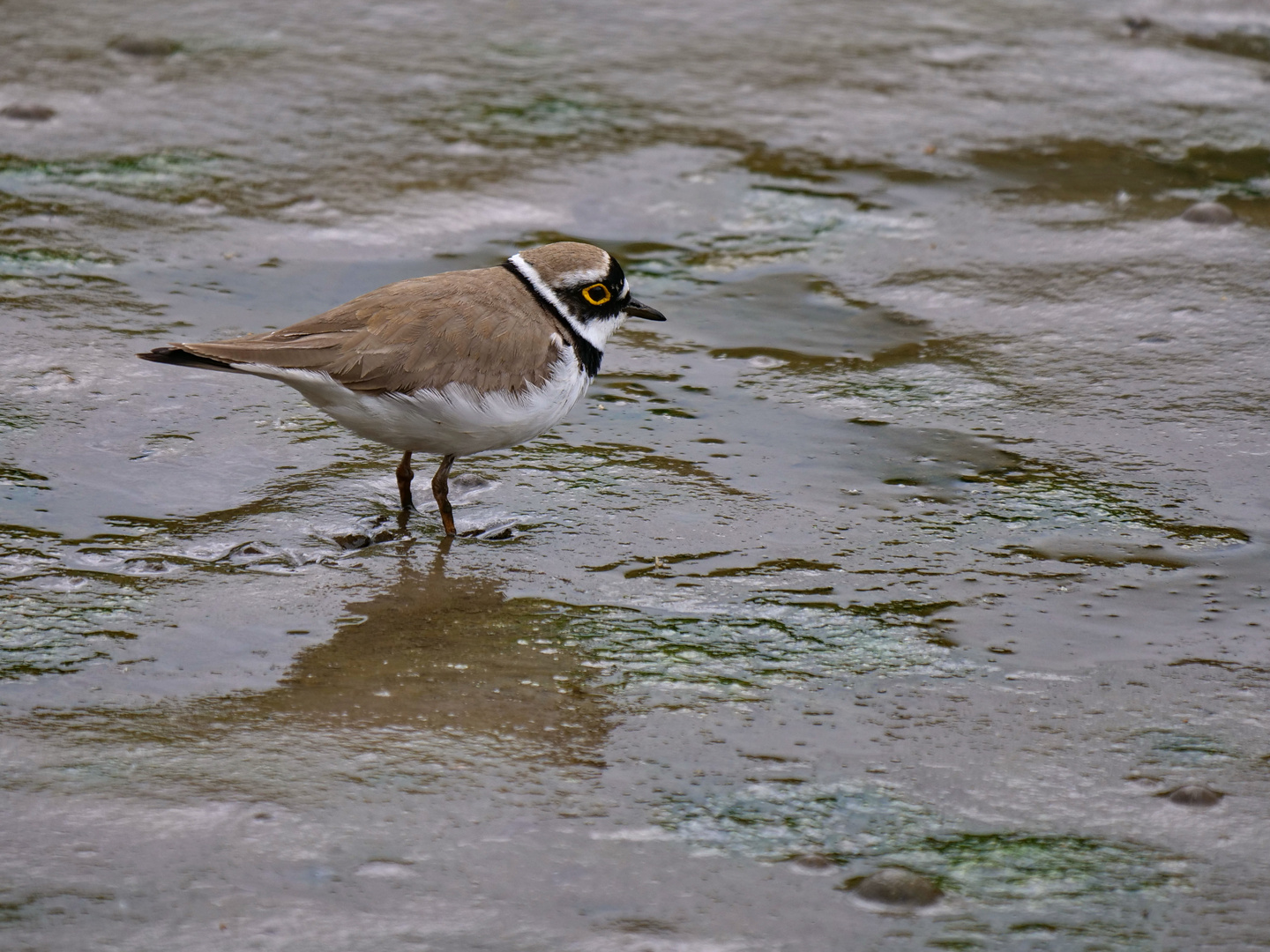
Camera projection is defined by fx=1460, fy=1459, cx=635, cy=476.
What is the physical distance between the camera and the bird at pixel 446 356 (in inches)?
208

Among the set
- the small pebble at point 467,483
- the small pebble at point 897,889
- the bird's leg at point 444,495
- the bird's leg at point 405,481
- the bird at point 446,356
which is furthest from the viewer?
the small pebble at point 467,483

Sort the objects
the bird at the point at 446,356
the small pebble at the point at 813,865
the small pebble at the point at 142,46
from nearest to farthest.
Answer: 1. the small pebble at the point at 813,865
2. the bird at the point at 446,356
3. the small pebble at the point at 142,46

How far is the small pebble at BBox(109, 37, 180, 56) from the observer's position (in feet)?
32.6

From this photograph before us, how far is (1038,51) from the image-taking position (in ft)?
34.4

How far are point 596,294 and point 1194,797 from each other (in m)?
3.00

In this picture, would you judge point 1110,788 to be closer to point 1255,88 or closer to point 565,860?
point 565,860

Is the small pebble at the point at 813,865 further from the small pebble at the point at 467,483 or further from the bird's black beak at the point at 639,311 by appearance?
the bird's black beak at the point at 639,311

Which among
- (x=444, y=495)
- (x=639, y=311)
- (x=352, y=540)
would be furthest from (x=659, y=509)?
(x=352, y=540)

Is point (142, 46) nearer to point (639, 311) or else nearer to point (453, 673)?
point (639, 311)

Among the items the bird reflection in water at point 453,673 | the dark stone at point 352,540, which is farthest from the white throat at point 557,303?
the bird reflection in water at point 453,673

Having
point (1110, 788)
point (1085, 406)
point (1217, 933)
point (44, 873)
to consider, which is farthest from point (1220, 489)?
point (44, 873)

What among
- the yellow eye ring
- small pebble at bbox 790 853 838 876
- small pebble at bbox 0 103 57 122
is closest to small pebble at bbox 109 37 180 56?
small pebble at bbox 0 103 57 122

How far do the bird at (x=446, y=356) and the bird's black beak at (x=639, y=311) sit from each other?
0.97 feet

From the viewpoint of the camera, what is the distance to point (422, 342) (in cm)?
541
